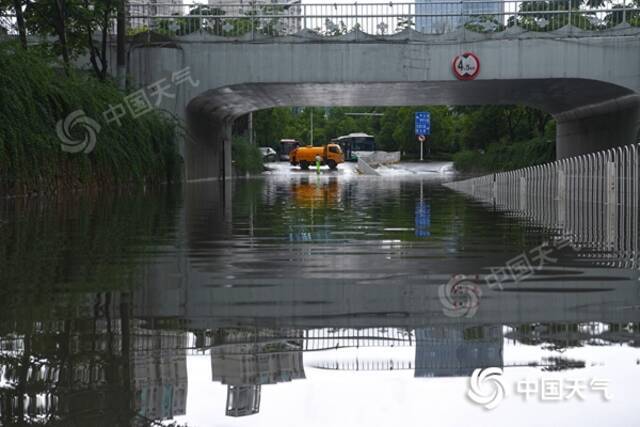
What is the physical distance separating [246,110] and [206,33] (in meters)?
12.8

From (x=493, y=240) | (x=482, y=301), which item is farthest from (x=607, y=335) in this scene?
(x=493, y=240)

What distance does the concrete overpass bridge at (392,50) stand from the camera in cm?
3541

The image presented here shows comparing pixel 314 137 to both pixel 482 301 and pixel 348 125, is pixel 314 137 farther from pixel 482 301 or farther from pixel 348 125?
pixel 482 301

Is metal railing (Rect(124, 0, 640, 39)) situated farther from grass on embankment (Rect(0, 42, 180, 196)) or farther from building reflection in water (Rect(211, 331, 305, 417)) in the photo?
building reflection in water (Rect(211, 331, 305, 417))

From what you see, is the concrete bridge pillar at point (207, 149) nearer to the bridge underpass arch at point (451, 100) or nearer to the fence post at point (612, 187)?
the bridge underpass arch at point (451, 100)

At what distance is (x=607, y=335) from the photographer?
468 cm

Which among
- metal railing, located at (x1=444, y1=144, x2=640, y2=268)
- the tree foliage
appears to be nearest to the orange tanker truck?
the tree foliage

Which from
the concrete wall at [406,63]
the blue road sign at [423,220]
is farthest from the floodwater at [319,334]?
the concrete wall at [406,63]

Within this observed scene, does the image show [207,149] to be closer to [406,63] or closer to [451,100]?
[451,100]

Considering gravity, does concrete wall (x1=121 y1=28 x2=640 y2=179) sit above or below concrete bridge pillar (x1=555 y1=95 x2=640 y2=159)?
above

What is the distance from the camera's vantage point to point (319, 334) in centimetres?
476

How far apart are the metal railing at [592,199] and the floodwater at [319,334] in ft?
1.40

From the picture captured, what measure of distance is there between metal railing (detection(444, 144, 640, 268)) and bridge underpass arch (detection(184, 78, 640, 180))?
12.0m

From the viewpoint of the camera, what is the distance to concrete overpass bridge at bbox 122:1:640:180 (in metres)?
35.4
